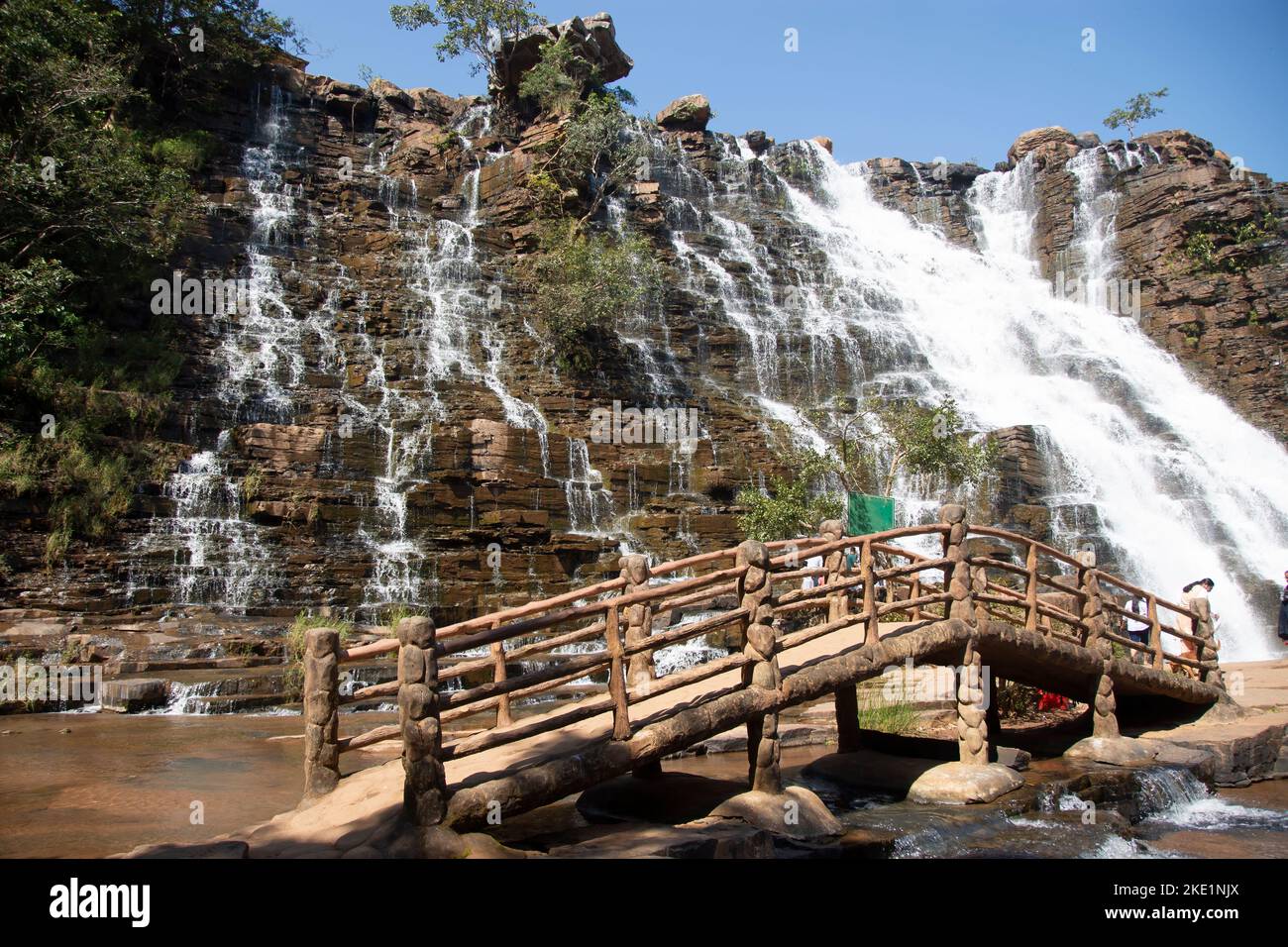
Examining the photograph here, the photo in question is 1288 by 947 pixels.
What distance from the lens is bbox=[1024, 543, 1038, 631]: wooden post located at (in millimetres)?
10859

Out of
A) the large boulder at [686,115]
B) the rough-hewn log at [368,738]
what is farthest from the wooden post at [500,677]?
the large boulder at [686,115]

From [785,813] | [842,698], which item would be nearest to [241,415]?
[842,698]

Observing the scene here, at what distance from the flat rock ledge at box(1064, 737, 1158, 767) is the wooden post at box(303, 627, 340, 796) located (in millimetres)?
8802

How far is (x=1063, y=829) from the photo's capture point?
8266mm

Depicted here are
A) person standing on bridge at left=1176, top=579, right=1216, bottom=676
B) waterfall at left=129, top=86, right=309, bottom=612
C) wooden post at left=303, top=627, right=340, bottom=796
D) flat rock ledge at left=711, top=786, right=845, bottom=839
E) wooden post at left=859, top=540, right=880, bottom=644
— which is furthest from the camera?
waterfall at left=129, top=86, right=309, bottom=612

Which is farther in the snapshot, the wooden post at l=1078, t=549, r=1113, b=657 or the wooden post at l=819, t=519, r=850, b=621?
the wooden post at l=1078, t=549, r=1113, b=657

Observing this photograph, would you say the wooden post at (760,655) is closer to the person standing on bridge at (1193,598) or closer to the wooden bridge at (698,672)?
the wooden bridge at (698,672)

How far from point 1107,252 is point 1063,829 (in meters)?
37.4

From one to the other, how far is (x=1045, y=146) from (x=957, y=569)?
42080mm

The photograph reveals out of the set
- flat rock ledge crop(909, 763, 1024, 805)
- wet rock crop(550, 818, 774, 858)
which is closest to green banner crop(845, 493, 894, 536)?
flat rock ledge crop(909, 763, 1024, 805)

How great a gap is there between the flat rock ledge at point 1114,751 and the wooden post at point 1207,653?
2.64 metres

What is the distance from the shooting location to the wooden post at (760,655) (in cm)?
773

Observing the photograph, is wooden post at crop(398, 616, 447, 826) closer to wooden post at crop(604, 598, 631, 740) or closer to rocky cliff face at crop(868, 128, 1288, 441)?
wooden post at crop(604, 598, 631, 740)

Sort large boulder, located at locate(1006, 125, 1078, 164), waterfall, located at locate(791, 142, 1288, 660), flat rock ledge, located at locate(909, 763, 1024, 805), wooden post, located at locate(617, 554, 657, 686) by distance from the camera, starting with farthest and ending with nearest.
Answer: large boulder, located at locate(1006, 125, 1078, 164) → waterfall, located at locate(791, 142, 1288, 660) → flat rock ledge, located at locate(909, 763, 1024, 805) → wooden post, located at locate(617, 554, 657, 686)
